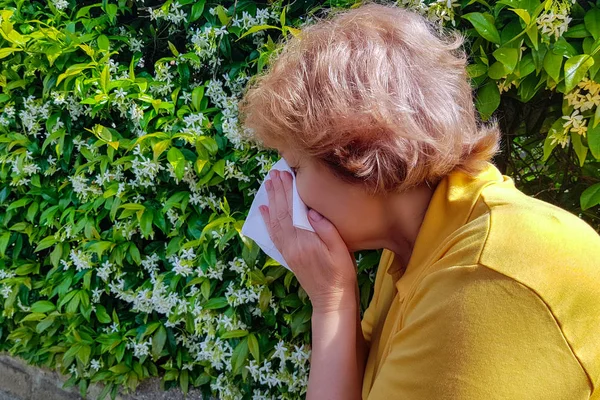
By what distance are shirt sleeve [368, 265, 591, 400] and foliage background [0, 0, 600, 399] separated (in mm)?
736

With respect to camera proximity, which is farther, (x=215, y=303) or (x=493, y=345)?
(x=215, y=303)

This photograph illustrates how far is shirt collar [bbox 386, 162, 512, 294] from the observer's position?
4.24 ft

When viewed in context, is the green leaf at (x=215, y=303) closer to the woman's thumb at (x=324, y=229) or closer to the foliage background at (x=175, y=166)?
the foliage background at (x=175, y=166)

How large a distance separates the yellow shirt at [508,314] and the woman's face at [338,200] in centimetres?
25

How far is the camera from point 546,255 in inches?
42.3

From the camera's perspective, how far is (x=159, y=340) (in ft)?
8.40

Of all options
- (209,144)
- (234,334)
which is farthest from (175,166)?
(234,334)

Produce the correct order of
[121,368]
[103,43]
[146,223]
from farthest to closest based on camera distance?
[121,368] → [103,43] → [146,223]

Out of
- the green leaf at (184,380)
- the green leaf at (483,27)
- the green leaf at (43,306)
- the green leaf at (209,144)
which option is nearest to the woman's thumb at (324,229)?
the green leaf at (483,27)

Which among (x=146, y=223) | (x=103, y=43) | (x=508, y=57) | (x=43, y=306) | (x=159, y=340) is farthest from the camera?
(x=43, y=306)

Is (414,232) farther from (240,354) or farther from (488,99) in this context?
(240,354)

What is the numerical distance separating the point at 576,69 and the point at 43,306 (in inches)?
98.3

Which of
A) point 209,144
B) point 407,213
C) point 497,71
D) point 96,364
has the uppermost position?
point 497,71

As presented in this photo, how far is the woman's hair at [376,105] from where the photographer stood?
1282mm
